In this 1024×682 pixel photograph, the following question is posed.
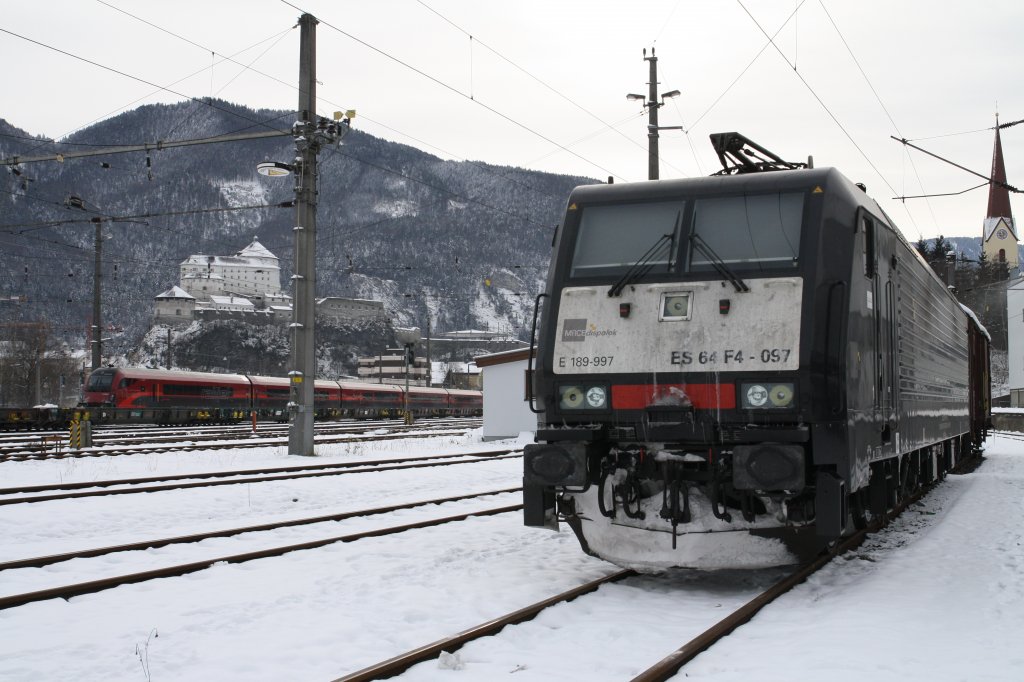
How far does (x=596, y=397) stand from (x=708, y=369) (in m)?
0.87

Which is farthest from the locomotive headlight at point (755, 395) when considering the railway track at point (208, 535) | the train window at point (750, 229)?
the railway track at point (208, 535)

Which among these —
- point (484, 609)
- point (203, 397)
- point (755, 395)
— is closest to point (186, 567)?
point (484, 609)

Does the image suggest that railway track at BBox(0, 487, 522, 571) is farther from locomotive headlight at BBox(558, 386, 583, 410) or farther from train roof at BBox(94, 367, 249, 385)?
train roof at BBox(94, 367, 249, 385)

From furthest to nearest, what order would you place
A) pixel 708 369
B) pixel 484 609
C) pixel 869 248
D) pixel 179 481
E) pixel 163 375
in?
pixel 163 375 → pixel 179 481 → pixel 869 248 → pixel 708 369 → pixel 484 609

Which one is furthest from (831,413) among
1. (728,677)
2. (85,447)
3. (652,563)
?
(85,447)

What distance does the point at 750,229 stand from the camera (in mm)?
7551

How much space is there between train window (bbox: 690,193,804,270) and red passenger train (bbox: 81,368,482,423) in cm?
3245

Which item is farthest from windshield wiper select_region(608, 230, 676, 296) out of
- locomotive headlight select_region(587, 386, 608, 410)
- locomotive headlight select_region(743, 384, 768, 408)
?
locomotive headlight select_region(743, 384, 768, 408)

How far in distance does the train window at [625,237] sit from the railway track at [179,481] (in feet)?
29.7

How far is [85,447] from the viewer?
25297 mm

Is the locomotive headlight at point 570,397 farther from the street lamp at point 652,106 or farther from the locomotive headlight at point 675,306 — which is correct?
the street lamp at point 652,106

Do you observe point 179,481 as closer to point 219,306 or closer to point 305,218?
point 305,218

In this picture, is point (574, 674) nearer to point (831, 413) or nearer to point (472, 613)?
point (472, 613)

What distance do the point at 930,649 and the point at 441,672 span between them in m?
2.81
